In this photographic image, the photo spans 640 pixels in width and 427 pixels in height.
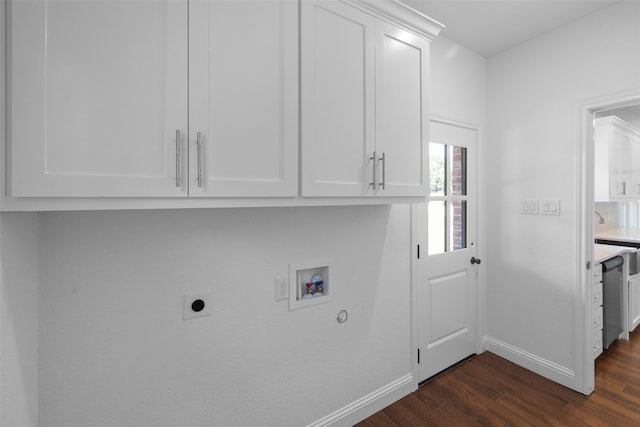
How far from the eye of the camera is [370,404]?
1.93 metres

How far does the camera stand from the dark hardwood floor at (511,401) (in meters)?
1.86

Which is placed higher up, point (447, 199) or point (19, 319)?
point (447, 199)

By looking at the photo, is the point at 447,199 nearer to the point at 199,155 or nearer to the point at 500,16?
the point at 500,16

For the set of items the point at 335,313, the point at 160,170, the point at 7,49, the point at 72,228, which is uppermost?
the point at 7,49

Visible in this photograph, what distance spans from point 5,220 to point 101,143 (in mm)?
318

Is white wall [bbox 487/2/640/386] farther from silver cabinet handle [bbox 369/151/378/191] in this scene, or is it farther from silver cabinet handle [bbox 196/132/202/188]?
silver cabinet handle [bbox 196/132/202/188]

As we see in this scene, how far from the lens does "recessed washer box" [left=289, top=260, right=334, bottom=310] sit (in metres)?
1.61

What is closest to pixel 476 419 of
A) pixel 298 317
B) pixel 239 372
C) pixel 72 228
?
pixel 298 317

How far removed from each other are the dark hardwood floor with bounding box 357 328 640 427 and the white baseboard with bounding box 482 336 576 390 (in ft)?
0.16

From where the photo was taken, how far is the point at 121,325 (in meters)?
1.19

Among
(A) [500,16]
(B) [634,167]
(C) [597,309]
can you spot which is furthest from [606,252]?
(A) [500,16]

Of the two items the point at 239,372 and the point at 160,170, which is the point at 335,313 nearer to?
the point at 239,372

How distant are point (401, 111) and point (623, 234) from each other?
412 centimetres

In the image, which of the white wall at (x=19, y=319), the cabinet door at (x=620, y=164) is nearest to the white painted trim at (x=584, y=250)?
the cabinet door at (x=620, y=164)
